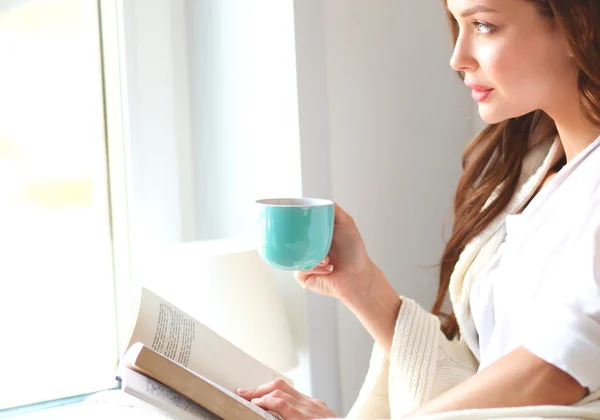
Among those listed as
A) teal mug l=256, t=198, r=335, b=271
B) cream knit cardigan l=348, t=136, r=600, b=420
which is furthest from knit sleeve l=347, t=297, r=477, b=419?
teal mug l=256, t=198, r=335, b=271

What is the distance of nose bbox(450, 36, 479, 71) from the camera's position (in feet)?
3.37

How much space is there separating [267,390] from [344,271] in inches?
10.6

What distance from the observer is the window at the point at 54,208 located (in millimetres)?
1499

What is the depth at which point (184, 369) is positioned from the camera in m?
0.83

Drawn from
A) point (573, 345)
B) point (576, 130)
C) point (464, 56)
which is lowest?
point (573, 345)

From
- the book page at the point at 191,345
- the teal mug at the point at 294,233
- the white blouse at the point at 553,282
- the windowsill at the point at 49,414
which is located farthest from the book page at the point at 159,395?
the windowsill at the point at 49,414

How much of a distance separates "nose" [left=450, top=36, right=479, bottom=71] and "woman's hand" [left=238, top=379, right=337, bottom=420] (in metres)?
0.51

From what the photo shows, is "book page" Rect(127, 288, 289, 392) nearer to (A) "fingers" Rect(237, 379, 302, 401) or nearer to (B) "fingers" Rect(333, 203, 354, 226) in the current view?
(A) "fingers" Rect(237, 379, 302, 401)

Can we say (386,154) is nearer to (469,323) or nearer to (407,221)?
(407,221)

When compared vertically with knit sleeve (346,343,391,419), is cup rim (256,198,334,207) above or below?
above

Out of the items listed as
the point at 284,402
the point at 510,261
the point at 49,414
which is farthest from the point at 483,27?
the point at 49,414

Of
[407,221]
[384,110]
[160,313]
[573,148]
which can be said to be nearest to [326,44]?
[384,110]

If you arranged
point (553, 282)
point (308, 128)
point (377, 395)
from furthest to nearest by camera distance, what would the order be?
1. point (308, 128)
2. point (377, 395)
3. point (553, 282)

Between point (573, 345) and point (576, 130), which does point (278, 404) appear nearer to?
point (573, 345)
